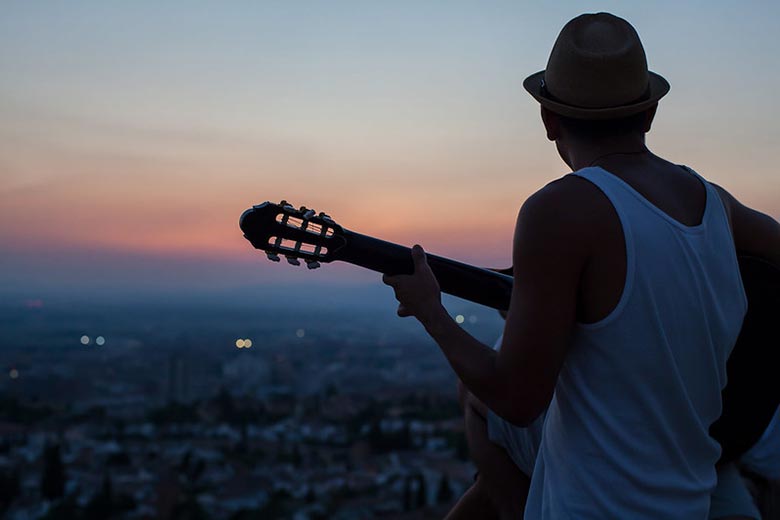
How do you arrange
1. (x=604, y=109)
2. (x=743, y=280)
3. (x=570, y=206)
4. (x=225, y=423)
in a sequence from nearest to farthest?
(x=570, y=206)
(x=604, y=109)
(x=743, y=280)
(x=225, y=423)

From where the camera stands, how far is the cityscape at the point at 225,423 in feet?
37.8

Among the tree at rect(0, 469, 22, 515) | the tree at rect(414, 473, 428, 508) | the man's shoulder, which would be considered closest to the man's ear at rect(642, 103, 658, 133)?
the man's shoulder

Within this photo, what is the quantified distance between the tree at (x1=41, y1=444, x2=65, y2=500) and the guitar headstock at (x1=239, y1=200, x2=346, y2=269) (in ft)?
38.3

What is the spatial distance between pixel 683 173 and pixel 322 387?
96.2 feet

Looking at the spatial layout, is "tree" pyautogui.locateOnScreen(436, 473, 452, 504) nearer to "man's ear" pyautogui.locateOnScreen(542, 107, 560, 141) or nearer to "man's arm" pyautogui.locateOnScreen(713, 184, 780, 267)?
"man's arm" pyautogui.locateOnScreen(713, 184, 780, 267)

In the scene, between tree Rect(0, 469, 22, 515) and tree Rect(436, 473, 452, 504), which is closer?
tree Rect(436, 473, 452, 504)

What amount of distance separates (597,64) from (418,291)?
57 cm

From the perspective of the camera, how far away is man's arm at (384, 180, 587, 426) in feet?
4.31

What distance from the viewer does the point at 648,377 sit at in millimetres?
1357

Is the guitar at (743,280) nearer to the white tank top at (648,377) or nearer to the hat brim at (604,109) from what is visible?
the white tank top at (648,377)

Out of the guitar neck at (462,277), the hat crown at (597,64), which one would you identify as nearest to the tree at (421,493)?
the guitar neck at (462,277)

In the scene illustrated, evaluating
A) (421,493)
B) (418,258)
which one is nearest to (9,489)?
(421,493)

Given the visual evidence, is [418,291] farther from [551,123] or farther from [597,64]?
[597,64]

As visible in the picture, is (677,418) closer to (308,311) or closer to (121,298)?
(308,311)
